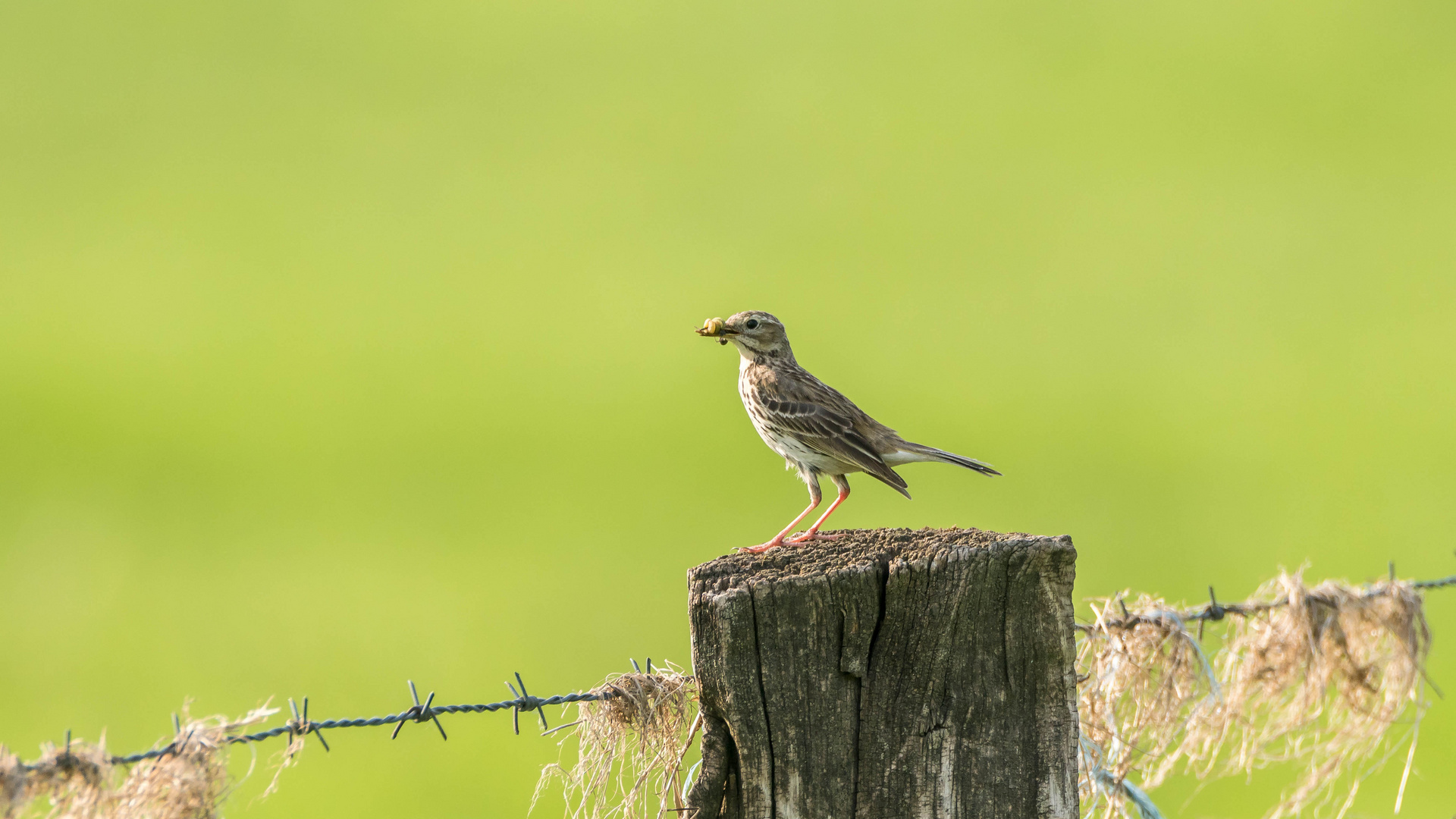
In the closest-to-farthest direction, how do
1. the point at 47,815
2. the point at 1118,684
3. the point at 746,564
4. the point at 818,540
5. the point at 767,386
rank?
the point at 47,815 < the point at 746,564 < the point at 818,540 < the point at 1118,684 < the point at 767,386

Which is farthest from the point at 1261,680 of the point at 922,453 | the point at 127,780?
the point at 127,780

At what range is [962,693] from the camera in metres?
2.96

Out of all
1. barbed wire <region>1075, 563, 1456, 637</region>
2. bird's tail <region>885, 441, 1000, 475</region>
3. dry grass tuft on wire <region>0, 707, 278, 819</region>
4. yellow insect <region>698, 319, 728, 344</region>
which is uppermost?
yellow insect <region>698, 319, 728, 344</region>

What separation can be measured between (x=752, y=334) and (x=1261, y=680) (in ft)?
9.98

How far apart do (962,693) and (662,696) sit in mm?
1037

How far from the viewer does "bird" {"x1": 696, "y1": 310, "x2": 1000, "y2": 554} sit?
577cm

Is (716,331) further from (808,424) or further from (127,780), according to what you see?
(127,780)

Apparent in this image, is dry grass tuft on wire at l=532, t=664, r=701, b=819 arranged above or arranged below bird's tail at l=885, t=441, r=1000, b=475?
below

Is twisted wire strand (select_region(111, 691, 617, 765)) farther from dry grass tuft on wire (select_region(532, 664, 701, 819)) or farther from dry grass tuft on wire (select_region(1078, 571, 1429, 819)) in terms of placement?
dry grass tuft on wire (select_region(1078, 571, 1429, 819))

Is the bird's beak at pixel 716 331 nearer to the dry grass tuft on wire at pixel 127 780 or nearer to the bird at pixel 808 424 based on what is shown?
the bird at pixel 808 424

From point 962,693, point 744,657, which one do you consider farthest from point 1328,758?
point 744,657

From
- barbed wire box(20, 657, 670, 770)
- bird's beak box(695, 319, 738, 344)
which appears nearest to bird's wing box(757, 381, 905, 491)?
bird's beak box(695, 319, 738, 344)

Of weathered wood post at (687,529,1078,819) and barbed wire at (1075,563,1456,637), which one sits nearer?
weathered wood post at (687,529,1078,819)

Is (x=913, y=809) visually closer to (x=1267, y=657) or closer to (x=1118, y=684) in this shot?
(x=1118, y=684)
